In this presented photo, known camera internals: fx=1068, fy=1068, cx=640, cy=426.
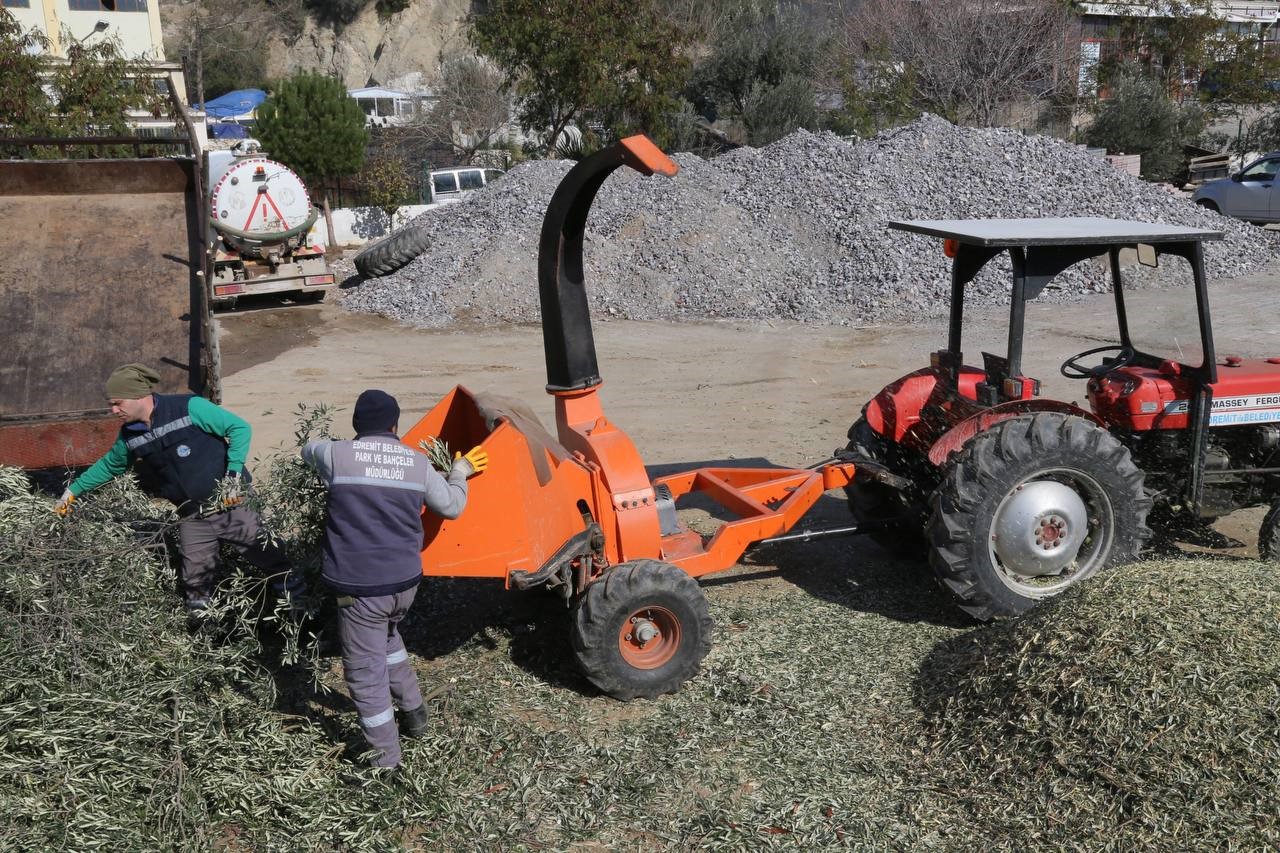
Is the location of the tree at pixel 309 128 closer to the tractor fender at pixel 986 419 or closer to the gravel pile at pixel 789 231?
the gravel pile at pixel 789 231

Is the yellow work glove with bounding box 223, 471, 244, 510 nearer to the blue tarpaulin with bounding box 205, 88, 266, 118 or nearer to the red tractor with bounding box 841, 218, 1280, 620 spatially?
the red tractor with bounding box 841, 218, 1280, 620

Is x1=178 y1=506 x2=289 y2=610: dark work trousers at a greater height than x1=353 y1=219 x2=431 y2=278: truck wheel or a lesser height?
lesser

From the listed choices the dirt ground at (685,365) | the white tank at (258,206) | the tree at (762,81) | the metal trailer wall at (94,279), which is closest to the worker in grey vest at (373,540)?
the metal trailer wall at (94,279)

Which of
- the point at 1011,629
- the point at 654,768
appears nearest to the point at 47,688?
the point at 654,768

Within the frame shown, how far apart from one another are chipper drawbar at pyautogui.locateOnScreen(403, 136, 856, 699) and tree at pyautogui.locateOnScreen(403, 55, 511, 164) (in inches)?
1230

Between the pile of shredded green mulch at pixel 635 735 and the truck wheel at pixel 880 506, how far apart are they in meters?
1.29

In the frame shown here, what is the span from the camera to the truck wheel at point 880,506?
252 inches

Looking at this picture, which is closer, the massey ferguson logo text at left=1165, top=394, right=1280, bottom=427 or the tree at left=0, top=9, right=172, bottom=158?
the massey ferguson logo text at left=1165, top=394, right=1280, bottom=427

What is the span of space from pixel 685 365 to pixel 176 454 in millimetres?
7991

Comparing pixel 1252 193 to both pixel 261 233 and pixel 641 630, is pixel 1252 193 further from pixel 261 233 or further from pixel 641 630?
pixel 641 630

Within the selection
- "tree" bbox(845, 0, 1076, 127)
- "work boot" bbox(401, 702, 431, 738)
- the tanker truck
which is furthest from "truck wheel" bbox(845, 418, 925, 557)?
"tree" bbox(845, 0, 1076, 127)

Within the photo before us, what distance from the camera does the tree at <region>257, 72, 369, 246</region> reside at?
23891 mm

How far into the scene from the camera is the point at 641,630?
488 centimetres

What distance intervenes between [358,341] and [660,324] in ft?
13.6
